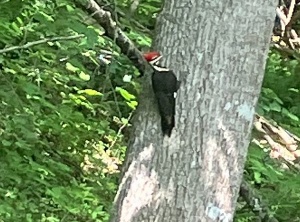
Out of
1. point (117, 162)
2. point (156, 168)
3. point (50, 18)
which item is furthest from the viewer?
point (117, 162)

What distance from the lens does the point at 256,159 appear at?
188 inches

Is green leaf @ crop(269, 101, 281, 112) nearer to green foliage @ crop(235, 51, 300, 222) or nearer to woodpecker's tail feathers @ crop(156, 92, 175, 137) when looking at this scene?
green foliage @ crop(235, 51, 300, 222)

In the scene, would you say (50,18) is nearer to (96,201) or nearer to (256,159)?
(96,201)

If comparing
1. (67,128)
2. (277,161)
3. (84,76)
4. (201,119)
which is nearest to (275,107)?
(277,161)

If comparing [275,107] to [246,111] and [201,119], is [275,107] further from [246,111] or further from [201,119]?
[201,119]

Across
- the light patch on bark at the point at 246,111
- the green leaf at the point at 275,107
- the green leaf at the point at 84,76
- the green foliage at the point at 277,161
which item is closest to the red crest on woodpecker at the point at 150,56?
the light patch on bark at the point at 246,111

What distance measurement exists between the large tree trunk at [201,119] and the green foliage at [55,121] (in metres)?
0.78

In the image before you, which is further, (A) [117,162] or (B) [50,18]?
(A) [117,162]

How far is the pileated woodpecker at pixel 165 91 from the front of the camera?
111 inches

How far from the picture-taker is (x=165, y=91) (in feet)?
9.23

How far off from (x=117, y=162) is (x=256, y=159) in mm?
1237

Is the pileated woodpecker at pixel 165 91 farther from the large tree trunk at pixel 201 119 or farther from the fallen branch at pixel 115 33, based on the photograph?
the fallen branch at pixel 115 33

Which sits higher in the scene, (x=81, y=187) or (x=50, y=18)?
(x=50, y=18)

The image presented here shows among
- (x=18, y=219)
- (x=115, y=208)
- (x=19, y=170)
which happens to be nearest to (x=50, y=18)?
(x=19, y=170)
